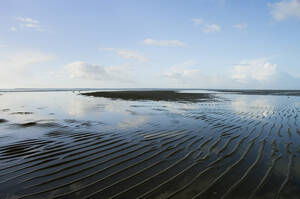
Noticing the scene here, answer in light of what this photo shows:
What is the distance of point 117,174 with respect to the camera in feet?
14.2

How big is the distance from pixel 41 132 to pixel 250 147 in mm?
9882

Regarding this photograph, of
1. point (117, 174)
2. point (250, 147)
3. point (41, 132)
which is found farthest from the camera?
point (41, 132)

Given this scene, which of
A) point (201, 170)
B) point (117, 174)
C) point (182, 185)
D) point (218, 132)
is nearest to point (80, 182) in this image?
point (117, 174)

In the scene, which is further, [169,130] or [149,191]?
[169,130]

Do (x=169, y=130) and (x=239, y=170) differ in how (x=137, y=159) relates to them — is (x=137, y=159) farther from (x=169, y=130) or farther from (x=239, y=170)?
(x=169, y=130)

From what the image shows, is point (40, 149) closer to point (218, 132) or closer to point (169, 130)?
point (169, 130)

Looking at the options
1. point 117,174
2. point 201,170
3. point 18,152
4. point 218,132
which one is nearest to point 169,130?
point 218,132

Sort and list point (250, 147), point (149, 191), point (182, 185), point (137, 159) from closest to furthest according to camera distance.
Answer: point (149, 191)
point (182, 185)
point (137, 159)
point (250, 147)

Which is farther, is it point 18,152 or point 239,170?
point 18,152

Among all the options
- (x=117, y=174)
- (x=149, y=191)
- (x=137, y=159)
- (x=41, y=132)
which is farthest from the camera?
(x=41, y=132)

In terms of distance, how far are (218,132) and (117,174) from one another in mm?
6210

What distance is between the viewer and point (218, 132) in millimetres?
8586

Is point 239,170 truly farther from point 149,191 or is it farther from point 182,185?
point 149,191

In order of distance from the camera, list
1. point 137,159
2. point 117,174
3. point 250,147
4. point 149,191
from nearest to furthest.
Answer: point 149,191, point 117,174, point 137,159, point 250,147
